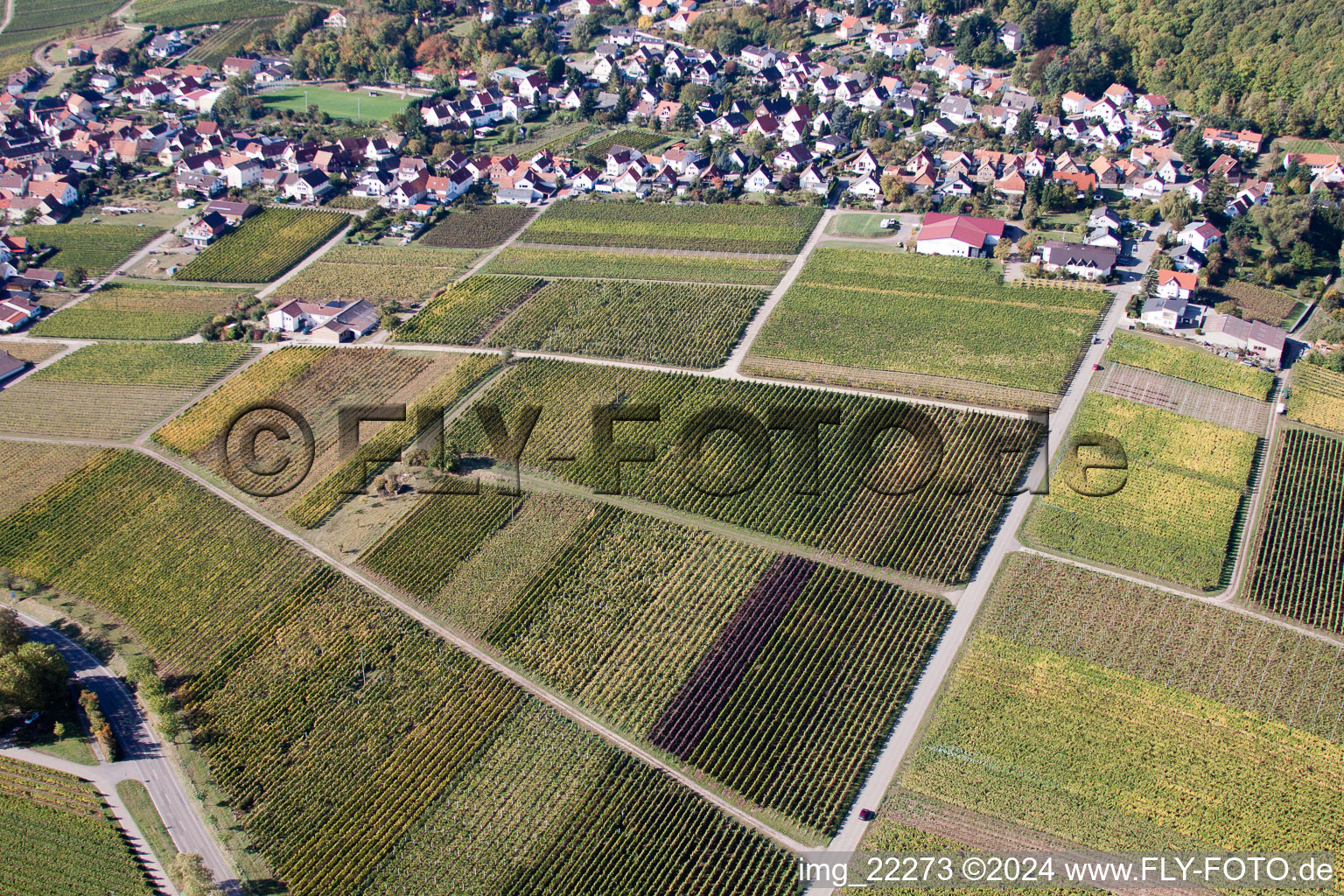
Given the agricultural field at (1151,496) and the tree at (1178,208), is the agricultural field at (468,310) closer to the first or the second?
the agricultural field at (1151,496)

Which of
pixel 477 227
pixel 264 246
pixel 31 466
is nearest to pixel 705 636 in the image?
pixel 31 466

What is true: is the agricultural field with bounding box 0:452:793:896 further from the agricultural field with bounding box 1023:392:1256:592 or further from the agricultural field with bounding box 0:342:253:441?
the agricultural field with bounding box 1023:392:1256:592

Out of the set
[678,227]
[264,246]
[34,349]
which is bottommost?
[678,227]

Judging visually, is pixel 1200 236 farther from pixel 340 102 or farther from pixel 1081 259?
pixel 340 102

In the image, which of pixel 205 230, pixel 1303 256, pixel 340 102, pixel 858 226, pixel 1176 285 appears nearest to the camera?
pixel 1176 285

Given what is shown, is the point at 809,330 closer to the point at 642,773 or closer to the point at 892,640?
the point at 892,640

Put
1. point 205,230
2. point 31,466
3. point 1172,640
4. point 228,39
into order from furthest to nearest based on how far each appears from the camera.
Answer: point 228,39 < point 205,230 < point 31,466 < point 1172,640

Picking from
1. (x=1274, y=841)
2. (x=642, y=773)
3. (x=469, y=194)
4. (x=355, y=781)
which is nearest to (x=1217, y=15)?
(x=469, y=194)

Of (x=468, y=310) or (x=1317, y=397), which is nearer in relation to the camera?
(x=1317, y=397)

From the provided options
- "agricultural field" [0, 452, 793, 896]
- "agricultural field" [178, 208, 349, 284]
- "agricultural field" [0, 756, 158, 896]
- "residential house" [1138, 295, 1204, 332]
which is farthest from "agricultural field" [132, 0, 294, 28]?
"agricultural field" [0, 756, 158, 896]
